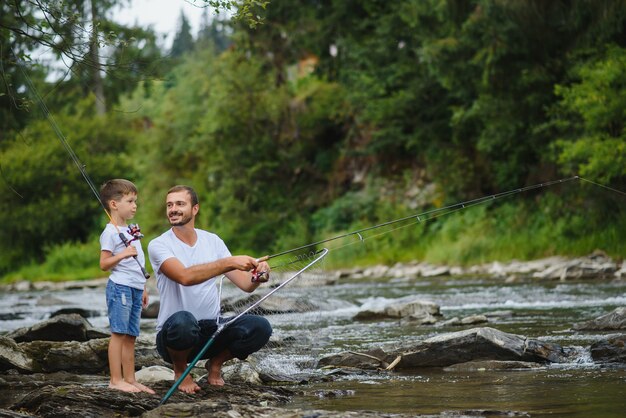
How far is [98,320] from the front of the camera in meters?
13.5

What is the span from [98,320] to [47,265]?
26188 mm

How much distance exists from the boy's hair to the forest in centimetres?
151

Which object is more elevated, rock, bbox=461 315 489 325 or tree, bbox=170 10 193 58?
tree, bbox=170 10 193 58

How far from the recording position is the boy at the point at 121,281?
5.66 metres

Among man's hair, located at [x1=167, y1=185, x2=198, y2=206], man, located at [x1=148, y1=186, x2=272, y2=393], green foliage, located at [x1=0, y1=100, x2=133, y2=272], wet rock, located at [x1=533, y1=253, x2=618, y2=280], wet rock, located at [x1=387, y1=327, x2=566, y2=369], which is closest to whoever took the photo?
man, located at [x1=148, y1=186, x2=272, y2=393]

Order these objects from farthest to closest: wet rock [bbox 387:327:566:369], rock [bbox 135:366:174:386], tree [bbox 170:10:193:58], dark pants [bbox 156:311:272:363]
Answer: tree [bbox 170:10:193:58] → wet rock [bbox 387:327:566:369] → rock [bbox 135:366:174:386] → dark pants [bbox 156:311:272:363]

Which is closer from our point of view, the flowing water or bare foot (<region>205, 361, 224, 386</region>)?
the flowing water

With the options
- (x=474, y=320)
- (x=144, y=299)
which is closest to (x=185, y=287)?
(x=144, y=299)

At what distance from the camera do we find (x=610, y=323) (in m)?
8.61

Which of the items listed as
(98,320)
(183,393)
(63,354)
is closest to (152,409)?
(183,393)

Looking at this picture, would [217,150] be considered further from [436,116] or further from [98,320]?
[98,320]

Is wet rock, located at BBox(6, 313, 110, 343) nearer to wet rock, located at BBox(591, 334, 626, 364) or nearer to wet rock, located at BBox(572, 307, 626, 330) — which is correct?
wet rock, located at BBox(591, 334, 626, 364)

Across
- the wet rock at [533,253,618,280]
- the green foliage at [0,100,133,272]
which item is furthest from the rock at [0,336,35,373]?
the green foliage at [0,100,133,272]

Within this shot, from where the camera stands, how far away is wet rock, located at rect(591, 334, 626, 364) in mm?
6684
